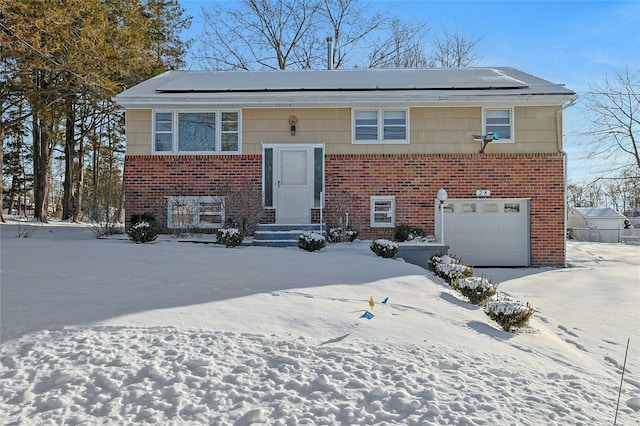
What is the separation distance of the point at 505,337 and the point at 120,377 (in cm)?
392

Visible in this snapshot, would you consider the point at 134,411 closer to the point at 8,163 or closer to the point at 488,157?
the point at 488,157

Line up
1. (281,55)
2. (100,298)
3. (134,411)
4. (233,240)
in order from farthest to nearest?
1. (281,55)
2. (233,240)
3. (100,298)
4. (134,411)

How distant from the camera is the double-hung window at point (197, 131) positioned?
1219 cm

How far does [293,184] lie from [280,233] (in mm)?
1905

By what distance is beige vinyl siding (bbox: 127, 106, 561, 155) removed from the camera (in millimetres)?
12141

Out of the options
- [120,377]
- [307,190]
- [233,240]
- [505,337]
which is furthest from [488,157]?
[120,377]

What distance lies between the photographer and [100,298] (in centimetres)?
476

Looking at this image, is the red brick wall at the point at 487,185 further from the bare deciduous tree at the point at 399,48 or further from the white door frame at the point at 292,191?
the bare deciduous tree at the point at 399,48

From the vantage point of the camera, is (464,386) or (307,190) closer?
(464,386)

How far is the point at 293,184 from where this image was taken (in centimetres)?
1212

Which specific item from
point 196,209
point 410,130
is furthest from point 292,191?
point 410,130

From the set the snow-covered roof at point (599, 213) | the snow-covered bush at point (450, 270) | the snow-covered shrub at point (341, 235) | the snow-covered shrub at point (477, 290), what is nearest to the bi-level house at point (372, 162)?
the snow-covered shrub at point (341, 235)

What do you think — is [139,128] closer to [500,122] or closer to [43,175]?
[500,122]

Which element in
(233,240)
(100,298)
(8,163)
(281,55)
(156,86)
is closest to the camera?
(100,298)
